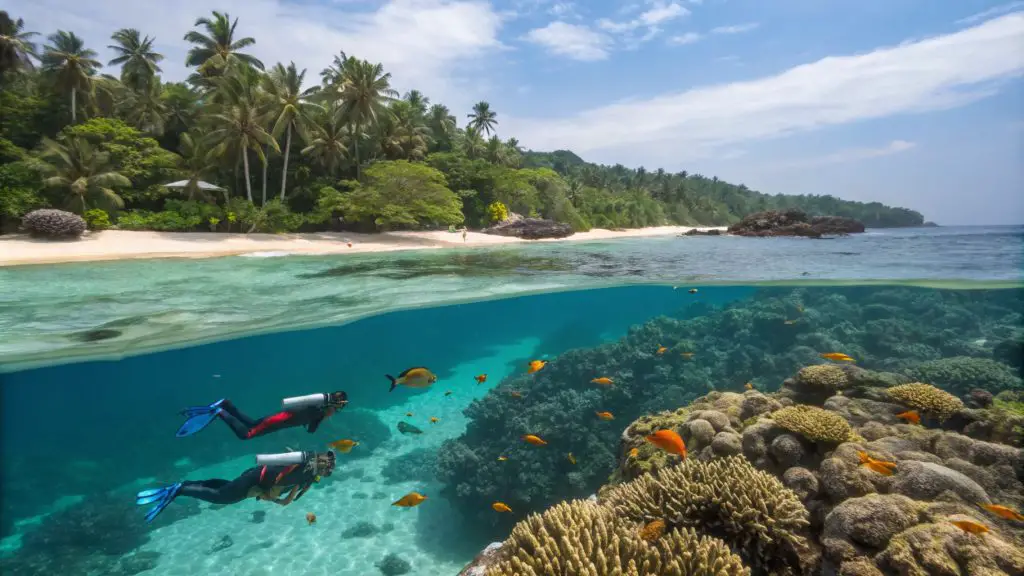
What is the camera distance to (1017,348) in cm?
1343

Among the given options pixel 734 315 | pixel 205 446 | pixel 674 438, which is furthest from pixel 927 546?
pixel 205 446

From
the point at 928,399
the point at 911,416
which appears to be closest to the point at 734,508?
the point at 911,416

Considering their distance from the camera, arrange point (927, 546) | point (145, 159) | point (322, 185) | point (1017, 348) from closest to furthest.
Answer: point (927, 546) → point (1017, 348) → point (145, 159) → point (322, 185)

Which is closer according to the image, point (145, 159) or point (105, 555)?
point (105, 555)

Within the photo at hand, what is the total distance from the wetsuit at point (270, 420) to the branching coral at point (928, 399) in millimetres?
9131

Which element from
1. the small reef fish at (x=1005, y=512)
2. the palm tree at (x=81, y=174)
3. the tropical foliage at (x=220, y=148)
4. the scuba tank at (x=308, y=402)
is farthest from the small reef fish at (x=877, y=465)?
the palm tree at (x=81, y=174)

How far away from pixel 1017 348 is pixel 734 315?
801 centimetres

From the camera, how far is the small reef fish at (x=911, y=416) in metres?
6.38

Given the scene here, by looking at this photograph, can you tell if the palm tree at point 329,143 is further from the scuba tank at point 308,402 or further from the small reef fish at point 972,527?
the small reef fish at point 972,527

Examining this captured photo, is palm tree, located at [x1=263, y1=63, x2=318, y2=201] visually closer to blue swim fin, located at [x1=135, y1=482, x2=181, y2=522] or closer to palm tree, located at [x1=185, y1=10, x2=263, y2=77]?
palm tree, located at [x1=185, y1=10, x2=263, y2=77]

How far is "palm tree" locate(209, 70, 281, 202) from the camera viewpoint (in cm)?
3155

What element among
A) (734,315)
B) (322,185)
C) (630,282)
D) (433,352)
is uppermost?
(322,185)

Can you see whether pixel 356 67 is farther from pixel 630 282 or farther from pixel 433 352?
pixel 630 282

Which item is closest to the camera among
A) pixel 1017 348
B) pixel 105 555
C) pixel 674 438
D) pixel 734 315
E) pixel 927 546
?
pixel 927 546
